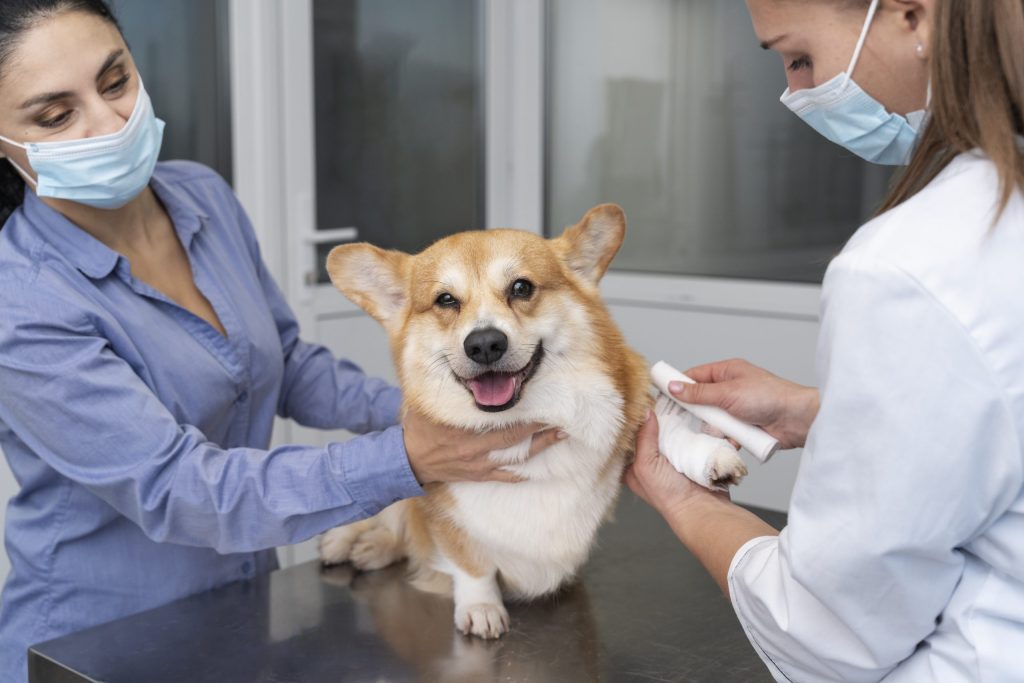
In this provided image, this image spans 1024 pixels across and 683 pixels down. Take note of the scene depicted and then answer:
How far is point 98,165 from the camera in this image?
4.66 ft

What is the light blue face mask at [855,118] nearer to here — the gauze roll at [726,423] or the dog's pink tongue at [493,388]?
the gauze roll at [726,423]

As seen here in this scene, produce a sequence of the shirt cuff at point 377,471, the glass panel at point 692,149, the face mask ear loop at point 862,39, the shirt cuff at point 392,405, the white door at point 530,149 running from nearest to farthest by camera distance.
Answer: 1. the face mask ear loop at point 862,39
2. the shirt cuff at point 377,471
3. the shirt cuff at point 392,405
4. the white door at point 530,149
5. the glass panel at point 692,149

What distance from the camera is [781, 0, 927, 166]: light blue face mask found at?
1023mm

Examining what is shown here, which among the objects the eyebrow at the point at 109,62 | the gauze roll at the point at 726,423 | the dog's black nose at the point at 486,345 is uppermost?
the eyebrow at the point at 109,62

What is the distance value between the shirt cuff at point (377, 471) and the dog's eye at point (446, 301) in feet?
0.76

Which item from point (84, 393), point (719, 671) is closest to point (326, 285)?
point (84, 393)

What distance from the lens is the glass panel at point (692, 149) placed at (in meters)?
3.04

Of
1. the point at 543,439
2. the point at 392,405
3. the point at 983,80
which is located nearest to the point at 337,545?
the point at 392,405

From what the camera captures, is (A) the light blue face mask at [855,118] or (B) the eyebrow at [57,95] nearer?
(A) the light blue face mask at [855,118]

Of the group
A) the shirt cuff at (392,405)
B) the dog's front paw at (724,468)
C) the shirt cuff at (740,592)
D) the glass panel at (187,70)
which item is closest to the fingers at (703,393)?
the dog's front paw at (724,468)

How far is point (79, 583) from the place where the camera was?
4.81ft

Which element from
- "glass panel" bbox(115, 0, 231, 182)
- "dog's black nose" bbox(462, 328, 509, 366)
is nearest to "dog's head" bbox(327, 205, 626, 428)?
"dog's black nose" bbox(462, 328, 509, 366)

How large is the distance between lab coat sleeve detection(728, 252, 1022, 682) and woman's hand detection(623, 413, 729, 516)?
0.34 metres

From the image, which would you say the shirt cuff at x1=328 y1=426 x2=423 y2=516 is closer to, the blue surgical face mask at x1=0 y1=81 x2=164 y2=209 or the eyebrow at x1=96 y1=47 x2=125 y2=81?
the blue surgical face mask at x1=0 y1=81 x2=164 y2=209
